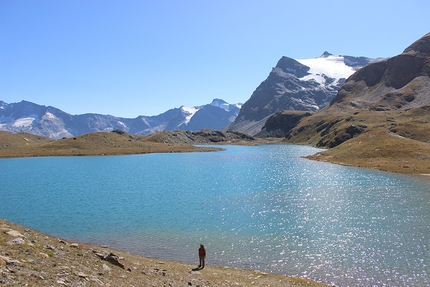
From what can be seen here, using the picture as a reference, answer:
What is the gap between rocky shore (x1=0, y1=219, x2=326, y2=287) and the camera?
17.2 metres

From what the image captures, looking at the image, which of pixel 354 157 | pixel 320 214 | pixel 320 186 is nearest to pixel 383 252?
pixel 320 214

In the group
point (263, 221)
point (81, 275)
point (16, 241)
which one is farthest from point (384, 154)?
point (16, 241)

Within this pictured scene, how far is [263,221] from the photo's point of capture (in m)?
46.9

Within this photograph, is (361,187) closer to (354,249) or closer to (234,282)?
(354,249)

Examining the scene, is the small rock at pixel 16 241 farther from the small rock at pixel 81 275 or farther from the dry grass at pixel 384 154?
the dry grass at pixel 384 154

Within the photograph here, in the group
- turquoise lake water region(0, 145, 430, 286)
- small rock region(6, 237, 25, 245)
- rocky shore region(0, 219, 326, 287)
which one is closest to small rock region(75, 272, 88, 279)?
rocky shore region(0, 219, 326, 287)

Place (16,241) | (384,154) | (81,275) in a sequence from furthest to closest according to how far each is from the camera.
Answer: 1. (384,154)
2. (16,241)
3. (81,275)

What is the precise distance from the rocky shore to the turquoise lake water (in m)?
3.65

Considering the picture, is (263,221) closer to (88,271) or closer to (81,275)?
(88,271)

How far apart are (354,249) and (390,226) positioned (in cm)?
1170

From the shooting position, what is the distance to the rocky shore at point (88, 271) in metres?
17.2

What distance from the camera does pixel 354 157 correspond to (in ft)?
425

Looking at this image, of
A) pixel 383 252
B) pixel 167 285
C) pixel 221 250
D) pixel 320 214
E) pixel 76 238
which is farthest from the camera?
pixel 320 214

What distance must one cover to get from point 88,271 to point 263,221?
3049 cm
